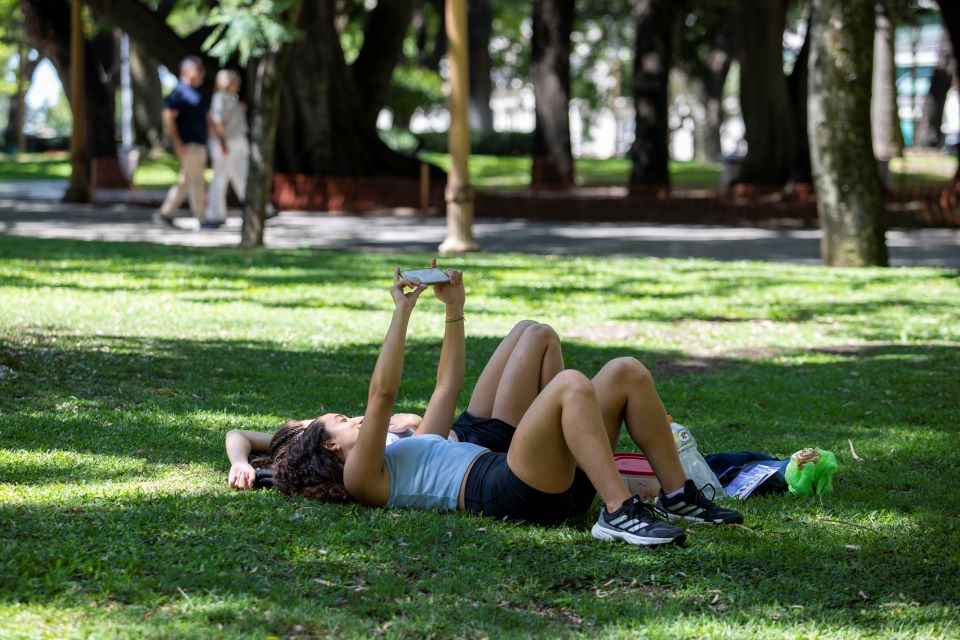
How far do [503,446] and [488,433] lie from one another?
0.08 metres

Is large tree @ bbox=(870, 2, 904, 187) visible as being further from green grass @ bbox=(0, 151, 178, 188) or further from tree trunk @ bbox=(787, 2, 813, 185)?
green grass @ bbox=(0, 151, 178, 188)

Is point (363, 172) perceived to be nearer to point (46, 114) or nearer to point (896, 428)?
point (896, 428)

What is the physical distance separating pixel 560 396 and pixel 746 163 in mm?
21570

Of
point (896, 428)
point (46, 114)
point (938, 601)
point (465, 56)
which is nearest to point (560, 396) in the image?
point (938, 601)

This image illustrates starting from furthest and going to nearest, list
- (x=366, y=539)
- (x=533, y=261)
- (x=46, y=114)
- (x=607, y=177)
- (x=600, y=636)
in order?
(x=46, y=114), (x=607, y=177), (x=533, y=261), (x=366, y=539), (x=600, y=636)

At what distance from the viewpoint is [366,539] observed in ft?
15.7

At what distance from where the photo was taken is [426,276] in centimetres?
514

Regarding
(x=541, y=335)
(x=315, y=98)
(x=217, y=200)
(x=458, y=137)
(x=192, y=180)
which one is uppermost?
(x=315, y=98)

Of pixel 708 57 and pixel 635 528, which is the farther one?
pixel 708 57

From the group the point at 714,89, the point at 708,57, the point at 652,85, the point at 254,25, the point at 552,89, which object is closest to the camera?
the point at 254,25

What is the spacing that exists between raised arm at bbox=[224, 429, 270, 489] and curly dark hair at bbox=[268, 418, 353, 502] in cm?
13

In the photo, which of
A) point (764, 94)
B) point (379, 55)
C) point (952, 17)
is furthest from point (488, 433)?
point (379, 55)

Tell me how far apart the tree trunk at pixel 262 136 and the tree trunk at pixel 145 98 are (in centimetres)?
2433

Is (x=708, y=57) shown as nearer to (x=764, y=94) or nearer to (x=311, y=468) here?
(x=764, y=94)
